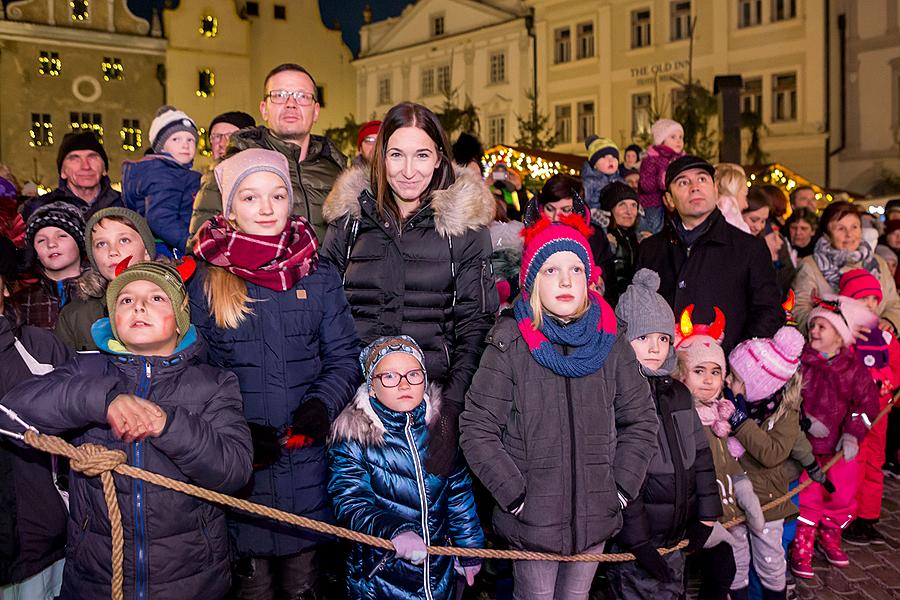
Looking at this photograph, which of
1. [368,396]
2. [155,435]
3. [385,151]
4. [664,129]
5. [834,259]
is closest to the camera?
[155,435]

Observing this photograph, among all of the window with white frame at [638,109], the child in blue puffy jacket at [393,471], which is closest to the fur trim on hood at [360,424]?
the child in blue puffy jacket at [393,471]

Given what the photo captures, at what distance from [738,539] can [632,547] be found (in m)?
0.98

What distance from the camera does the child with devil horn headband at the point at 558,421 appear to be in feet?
11.4

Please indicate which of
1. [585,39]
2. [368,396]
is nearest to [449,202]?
[368,396]

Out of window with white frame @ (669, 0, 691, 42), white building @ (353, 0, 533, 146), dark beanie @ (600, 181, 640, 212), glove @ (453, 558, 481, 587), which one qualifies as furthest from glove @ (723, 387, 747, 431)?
white building @ (353, 0, 533, 146)

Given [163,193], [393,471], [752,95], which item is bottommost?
[393,471]

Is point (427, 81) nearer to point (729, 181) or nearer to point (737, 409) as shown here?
point (729, 181)

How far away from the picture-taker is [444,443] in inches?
136

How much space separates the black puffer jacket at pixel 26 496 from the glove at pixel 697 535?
9.76 ft

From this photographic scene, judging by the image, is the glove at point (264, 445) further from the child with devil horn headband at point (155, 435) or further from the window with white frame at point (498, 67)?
the window with white frame at point (498, 67)

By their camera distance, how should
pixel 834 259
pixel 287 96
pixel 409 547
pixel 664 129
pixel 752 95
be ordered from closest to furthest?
pixel 409 547 < pixel 287 96 < pixel 834 259 < pixel 664 129 < pixel 752 95

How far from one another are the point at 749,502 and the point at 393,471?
6.74ft

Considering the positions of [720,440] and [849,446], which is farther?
[849,446]

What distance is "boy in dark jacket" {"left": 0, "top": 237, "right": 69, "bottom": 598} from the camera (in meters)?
3.38
